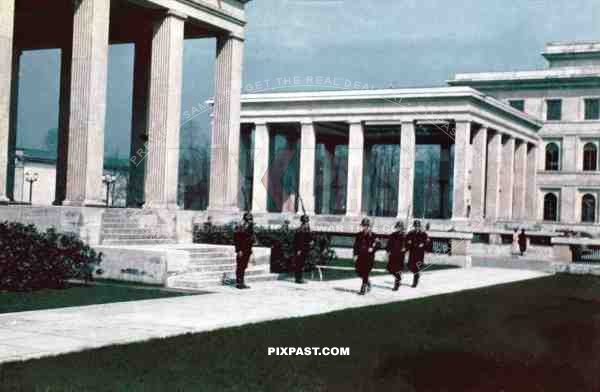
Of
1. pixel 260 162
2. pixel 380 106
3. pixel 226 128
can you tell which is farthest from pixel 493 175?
pixel 226 128

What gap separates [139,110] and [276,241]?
8835 millimetres

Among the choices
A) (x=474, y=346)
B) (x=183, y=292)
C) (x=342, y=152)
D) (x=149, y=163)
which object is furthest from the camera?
(x=342, y=152)

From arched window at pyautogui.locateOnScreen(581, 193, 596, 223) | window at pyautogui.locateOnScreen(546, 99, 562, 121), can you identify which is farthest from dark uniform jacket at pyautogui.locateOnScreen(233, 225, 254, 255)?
window at pyautogui.locateOnScreen(546, 99, 562, 121)

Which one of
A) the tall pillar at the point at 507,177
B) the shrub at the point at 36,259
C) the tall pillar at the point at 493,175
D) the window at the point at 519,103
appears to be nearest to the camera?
the shrub at the point at 36,259

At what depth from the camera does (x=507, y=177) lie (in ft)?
249

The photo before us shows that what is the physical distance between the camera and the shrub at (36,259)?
18219 millimetres

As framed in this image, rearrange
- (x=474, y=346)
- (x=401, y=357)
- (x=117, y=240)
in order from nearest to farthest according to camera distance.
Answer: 1. (x=401, y=357)
2. (x=474, y=346)
3. (x=117, y=240)

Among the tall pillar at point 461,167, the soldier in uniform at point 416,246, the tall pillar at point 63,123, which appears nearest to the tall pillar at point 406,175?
the tall pillar at point 461,167

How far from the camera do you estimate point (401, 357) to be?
1155 cm

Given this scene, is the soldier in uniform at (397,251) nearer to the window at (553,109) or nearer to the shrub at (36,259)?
the shrub at (36,259)

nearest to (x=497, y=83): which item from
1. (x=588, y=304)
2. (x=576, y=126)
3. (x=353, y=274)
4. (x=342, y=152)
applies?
(x=576, y=126)

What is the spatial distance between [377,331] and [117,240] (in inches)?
468

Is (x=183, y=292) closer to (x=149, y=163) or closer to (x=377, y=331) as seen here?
(x=377, y=331)

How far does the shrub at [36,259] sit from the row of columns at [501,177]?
160 ft
